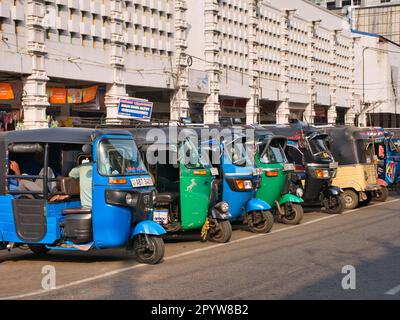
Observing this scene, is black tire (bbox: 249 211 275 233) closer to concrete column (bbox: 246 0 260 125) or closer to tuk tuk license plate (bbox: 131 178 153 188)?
tuk tuk license plate (bbox: 131 178 153 188)

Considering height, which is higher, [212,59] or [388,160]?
[212,59]

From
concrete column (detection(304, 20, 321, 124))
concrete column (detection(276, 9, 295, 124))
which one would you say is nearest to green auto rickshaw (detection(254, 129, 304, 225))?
concrete column (detection(276, 9, 295, 124))

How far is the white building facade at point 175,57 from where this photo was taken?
24109mm

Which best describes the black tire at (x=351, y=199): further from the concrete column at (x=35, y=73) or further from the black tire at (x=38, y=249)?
the concrete column at (x=35, y=73)

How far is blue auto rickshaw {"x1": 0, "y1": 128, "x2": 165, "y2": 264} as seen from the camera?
33.6 ft

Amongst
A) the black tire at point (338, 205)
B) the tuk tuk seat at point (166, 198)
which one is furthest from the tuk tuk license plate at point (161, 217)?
the black tire at point (338, 205)

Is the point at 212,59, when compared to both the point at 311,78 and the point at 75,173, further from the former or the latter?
the point at 75,173

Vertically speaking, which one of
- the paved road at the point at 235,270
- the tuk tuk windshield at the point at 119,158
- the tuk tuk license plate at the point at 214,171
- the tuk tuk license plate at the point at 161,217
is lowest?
the paved road at the point at 235,270

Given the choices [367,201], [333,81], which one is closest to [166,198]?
[367,201]

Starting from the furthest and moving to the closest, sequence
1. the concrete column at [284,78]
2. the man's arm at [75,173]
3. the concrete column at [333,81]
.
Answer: the concrete column at [333,81] < the concrete column at [284,78] < the man's arm at [75,173]

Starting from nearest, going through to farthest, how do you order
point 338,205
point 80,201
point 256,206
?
point 80,201
point 256,206
point 338,205

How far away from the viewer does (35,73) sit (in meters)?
23.9

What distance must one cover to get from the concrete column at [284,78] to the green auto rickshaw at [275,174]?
2761cm

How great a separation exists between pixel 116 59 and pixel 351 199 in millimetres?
12395
